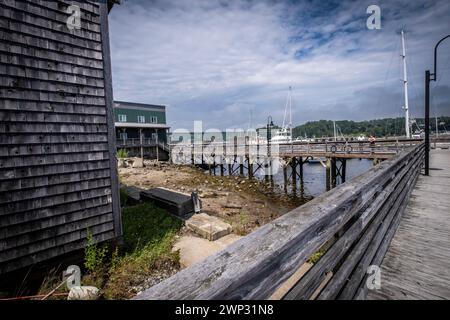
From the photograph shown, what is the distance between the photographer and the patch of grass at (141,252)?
174 inches

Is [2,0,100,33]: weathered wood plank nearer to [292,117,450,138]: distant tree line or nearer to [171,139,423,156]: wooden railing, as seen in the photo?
[171,139,423,156]: wooden railing

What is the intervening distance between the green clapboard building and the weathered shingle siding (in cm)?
2613

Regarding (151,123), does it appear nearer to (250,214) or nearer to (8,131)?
(250,214)

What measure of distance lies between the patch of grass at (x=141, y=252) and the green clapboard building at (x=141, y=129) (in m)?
24.3

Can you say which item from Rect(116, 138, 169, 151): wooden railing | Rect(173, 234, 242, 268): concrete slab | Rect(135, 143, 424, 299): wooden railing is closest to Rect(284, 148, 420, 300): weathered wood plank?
Rect(135, 143, 424, 299): wooden railing

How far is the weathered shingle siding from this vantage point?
161 inches

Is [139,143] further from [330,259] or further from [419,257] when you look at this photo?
[330,259]

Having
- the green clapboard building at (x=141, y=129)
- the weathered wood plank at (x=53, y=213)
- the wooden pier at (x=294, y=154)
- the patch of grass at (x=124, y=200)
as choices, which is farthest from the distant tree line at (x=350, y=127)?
the weathered wood plank at (x=53, y=213)

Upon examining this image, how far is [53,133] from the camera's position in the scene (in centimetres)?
460

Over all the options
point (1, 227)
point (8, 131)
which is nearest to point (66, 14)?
point (8, 131)

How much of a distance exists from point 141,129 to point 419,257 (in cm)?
3282

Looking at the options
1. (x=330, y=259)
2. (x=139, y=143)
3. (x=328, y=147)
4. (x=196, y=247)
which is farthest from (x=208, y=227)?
(x=139, y=143)
